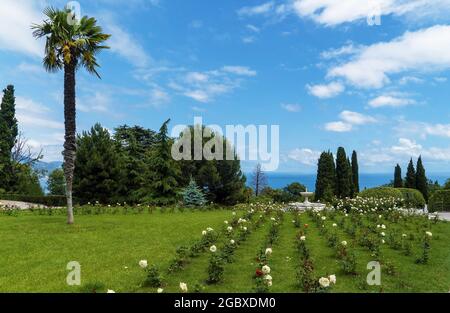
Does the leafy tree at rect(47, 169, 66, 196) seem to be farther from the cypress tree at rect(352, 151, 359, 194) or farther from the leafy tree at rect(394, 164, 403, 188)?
the leafy tree at rect(394, 164, 403, 188)

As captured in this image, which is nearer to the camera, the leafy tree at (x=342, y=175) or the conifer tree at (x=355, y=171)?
the leafy tree at (x=342, y=175)

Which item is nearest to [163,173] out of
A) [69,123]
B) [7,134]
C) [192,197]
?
[192,197]

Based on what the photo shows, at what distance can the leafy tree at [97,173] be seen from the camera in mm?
32062

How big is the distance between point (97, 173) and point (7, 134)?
13.8 m

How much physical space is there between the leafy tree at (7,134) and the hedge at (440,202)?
35.9m

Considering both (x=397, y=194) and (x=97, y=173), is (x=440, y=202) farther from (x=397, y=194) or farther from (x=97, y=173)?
(x=97, y=173)

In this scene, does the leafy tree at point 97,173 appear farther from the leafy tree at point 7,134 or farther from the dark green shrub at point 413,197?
the dark green shrub at point 413,197

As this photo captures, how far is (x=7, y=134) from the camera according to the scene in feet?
131

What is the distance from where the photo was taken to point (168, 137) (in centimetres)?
2980

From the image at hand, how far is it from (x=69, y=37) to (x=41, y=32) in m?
1.03

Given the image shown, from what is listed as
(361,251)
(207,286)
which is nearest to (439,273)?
(361,251)

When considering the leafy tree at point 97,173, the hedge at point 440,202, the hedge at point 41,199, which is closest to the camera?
the hedge at point 440,202

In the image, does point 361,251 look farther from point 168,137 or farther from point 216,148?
point 216,148

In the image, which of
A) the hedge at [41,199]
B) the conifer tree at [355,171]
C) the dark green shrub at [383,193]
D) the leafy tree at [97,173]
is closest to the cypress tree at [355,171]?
the conifer tree at [355,171]
